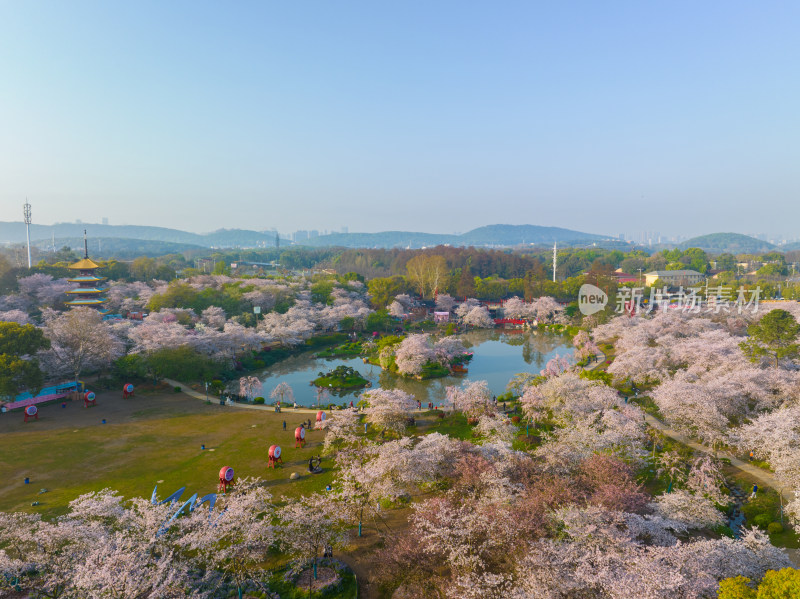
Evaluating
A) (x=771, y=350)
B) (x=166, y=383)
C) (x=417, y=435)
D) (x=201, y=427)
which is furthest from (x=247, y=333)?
(x=771, y=350)

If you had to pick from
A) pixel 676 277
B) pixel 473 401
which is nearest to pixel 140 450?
pixel 473 401

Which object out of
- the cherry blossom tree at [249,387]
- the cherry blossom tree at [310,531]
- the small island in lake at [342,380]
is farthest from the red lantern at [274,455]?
the small island in lake at [342,380]

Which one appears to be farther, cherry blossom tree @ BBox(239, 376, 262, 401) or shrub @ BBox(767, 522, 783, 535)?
cherry blossom tree @ BBox(239, 376, 262, 401)

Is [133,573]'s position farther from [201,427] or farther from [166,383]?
[166,383]

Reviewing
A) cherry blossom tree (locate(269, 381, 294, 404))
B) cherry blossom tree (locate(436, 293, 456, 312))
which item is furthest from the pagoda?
A: cherry blossom tree (locate(436, 293, 456, 312))

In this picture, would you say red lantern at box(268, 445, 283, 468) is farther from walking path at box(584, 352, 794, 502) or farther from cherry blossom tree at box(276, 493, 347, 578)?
walking path at box(584, 352, 794, 502)
